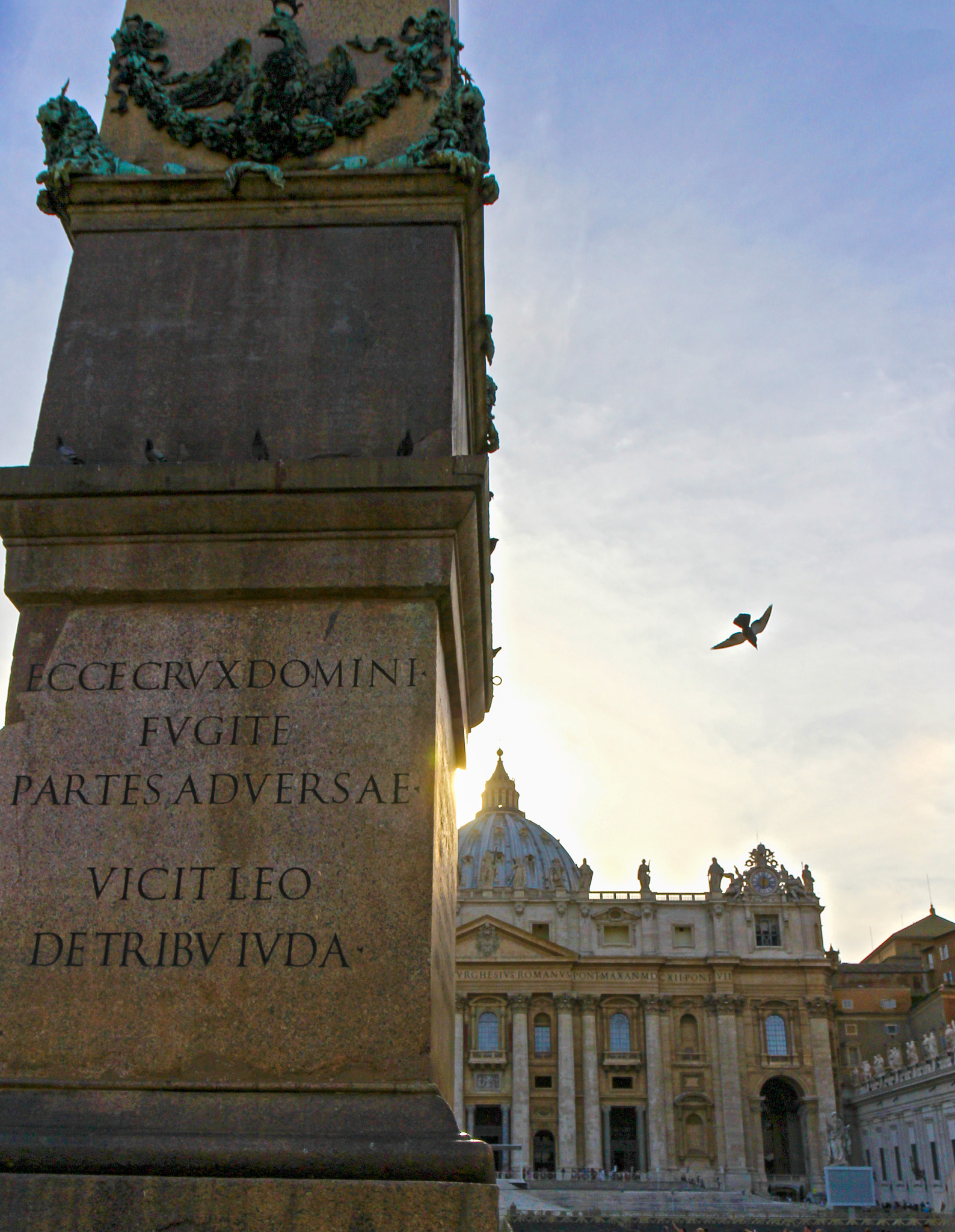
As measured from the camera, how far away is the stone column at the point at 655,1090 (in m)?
79.9

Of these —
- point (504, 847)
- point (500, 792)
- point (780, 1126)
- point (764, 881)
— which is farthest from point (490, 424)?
point (500, 792)

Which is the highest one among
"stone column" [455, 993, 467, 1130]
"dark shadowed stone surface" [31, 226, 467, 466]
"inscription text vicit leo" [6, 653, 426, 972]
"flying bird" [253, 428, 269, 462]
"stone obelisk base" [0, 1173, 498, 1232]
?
"stone column" [455, 993, 467, 1130]

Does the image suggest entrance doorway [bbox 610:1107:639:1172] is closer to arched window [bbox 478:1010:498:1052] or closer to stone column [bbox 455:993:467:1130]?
arched window [bbox 478:1010:498:1052]

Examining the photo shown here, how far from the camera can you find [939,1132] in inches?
2456

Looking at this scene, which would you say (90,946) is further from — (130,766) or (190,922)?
(130,766)

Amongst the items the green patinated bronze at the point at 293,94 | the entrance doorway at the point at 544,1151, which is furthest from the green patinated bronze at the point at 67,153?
the entrance doorway at the point at 544,1151

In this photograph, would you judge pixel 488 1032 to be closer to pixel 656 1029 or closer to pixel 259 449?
pixel 656 1029

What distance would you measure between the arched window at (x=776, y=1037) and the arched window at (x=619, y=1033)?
402 inches

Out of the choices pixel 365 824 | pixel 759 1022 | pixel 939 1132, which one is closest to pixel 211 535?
pixel 365 824

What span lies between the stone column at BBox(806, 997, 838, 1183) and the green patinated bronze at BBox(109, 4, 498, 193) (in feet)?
279

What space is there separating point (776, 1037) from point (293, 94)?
294ft

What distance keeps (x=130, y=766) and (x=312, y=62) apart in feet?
11.2

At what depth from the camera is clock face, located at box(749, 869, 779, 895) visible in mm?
91188

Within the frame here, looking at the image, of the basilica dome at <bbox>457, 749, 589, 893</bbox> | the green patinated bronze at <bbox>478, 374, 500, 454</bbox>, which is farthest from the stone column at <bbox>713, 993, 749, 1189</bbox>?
the green patinated bronze at <bbox>478, 374, 500, 454</bbox>
